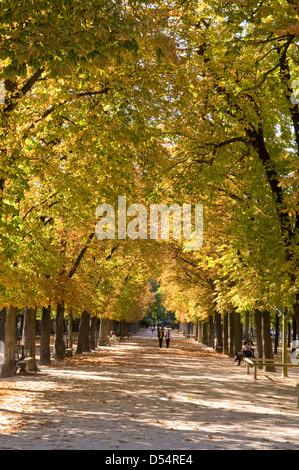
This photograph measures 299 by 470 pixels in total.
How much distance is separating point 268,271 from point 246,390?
3.81 metres

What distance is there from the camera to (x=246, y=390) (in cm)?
1778

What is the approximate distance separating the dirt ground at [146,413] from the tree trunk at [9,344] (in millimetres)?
471

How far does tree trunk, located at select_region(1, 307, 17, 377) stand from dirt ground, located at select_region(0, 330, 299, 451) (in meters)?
0.47

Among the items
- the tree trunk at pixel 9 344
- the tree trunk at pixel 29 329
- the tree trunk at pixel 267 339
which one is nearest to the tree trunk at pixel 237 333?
the tree trunk at pixel 267 339

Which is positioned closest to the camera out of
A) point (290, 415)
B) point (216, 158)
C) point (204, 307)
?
point (290, 415)

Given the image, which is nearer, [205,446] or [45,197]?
[205,446]

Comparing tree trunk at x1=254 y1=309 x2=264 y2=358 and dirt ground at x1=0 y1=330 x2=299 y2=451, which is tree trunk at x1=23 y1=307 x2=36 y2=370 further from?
tree trunk at x1=254 y1=309 x2=264 y2=358

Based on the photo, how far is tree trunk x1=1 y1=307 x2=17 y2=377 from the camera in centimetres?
2025

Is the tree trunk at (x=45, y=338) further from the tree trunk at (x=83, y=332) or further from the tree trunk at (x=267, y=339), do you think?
the tree trunk at (x=267, y=339)

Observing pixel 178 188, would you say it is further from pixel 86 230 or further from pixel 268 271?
pixel 86 230

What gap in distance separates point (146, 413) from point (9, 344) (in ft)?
31.4

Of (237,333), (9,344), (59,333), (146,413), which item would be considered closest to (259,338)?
(237,333)

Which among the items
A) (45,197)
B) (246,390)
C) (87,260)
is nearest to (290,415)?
(246,390)
